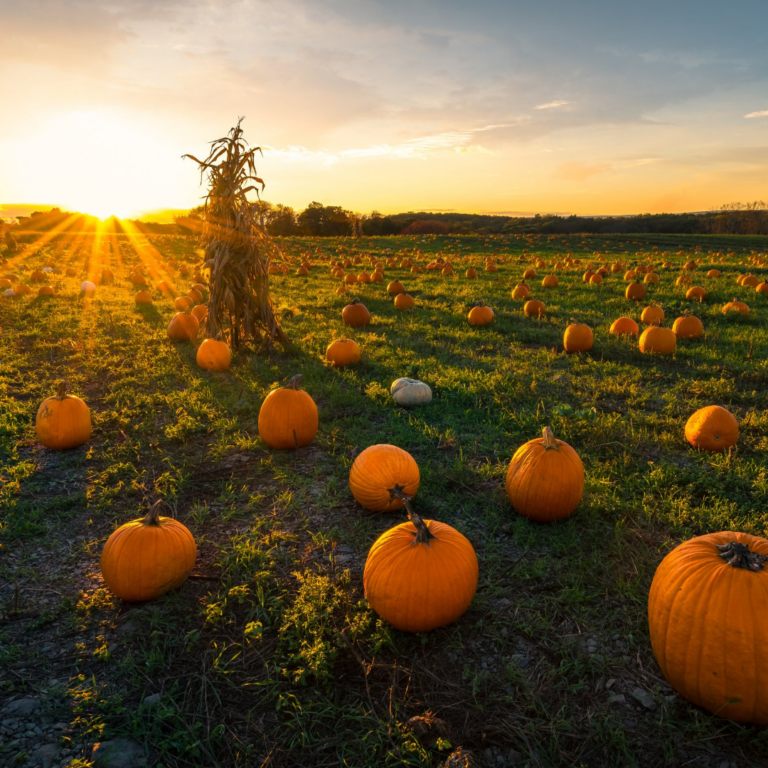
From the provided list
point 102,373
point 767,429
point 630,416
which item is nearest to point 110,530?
point 102,373

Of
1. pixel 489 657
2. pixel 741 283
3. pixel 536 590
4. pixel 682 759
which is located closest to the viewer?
pixel 682 759

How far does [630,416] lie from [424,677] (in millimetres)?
3887

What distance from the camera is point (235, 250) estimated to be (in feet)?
25.0

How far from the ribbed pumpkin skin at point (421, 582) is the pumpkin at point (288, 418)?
7.28 ft

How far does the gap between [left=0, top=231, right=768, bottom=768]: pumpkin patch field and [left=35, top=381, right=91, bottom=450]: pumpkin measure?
36 mm

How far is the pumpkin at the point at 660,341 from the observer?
720cm

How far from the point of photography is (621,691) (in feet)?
8.05

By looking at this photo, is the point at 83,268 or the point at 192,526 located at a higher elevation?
the point at 83,268

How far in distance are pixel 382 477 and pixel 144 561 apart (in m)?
1.65

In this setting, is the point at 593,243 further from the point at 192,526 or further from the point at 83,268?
the point at 192,526

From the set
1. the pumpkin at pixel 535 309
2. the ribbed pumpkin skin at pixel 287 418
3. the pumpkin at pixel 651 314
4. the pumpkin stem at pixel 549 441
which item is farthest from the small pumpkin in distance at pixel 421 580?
the pumpkin at pixel 535 309

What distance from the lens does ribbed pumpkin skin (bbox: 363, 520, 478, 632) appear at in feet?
8.93

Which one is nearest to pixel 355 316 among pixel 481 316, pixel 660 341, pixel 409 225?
pixel 481 316

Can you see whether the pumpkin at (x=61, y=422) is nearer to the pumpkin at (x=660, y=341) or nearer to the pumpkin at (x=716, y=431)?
the pumpkin at (x=716, y=431)
